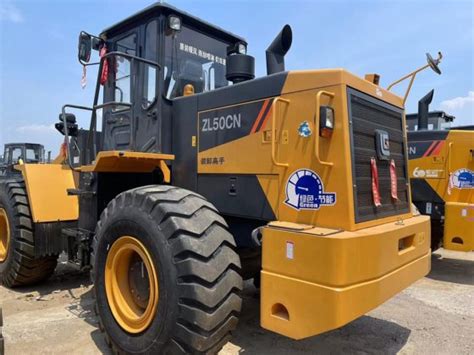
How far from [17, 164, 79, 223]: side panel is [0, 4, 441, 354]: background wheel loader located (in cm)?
88

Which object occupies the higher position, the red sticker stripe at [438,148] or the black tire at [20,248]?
the red sticker stripe at [438,148]

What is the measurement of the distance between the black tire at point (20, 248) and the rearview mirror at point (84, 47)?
86.4 inches

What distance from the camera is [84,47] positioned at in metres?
4.46

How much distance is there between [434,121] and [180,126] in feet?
23.6

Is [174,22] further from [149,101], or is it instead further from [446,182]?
[446,182]

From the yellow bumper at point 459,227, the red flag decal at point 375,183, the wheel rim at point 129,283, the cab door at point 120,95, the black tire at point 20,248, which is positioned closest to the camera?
the red flag decal at point 375,183

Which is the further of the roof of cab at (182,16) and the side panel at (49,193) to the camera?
the side panel at (49,193)

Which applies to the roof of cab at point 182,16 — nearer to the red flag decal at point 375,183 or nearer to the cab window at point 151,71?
the cab window at point 151,71

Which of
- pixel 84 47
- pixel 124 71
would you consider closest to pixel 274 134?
pixel 124 71

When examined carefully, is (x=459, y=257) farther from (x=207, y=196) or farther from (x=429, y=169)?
(x=207, y=196)

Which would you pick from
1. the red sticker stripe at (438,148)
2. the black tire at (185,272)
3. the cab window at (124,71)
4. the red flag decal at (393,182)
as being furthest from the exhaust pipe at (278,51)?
the red sticker stripe at (438,148)

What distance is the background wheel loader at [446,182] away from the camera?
21.6 ft

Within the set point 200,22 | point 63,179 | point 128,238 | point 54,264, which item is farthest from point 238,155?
point 54,264

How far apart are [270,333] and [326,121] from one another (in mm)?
2294
